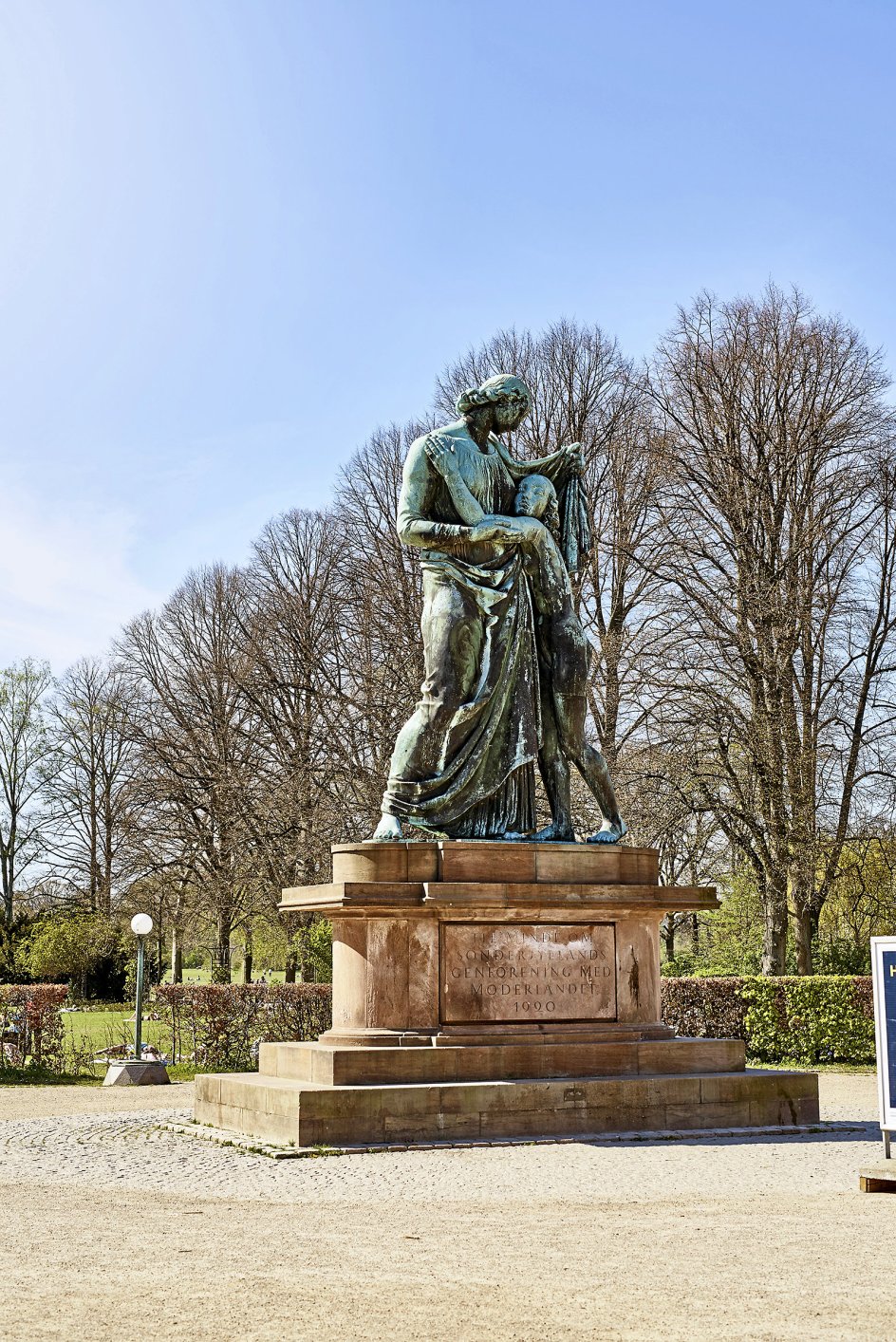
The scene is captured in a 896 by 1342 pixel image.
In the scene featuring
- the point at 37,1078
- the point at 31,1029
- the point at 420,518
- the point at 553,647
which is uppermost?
the point at 420,518

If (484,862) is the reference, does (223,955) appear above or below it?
below

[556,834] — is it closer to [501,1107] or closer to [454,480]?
[501,1107]

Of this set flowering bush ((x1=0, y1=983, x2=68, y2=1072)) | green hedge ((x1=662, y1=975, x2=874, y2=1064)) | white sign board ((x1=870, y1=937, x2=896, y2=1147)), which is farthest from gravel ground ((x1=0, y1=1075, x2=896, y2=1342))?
flowering bush ((x1=0, y1=983, x2=68, y2=1072))

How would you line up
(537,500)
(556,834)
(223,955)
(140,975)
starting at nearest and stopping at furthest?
1. (556,834)
2. (537,500)
3. (140,975)
4. (223,955)

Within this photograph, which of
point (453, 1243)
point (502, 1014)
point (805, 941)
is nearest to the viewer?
point (453, 1243)

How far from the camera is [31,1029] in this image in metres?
22.3

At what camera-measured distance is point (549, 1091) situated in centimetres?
1050

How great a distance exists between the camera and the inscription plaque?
35.8 ft

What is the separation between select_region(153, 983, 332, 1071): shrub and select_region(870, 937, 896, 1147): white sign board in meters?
13.3

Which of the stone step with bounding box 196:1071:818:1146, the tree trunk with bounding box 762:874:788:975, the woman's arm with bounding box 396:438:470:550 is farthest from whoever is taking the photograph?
the tree trunk with bounding box 762:874:788:975

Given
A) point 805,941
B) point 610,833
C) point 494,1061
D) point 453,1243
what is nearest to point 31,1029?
point 805,941

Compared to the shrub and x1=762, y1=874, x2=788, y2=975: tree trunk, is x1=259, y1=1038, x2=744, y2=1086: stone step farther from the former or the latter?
x1=762, y1=874, x2=788, y2=975: tree trunk

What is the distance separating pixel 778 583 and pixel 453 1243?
2122 cm

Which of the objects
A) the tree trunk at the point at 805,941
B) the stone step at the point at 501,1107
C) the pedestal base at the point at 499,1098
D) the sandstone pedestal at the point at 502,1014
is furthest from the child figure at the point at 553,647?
the tree trunk at the point at 805,941
